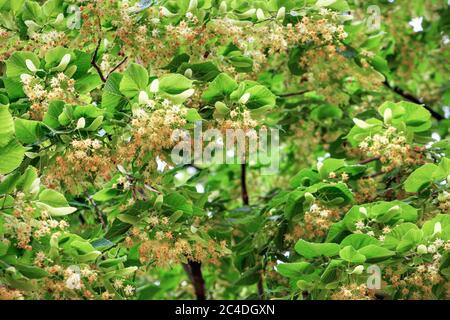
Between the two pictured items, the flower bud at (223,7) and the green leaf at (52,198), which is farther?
the flower bud at (223,7)

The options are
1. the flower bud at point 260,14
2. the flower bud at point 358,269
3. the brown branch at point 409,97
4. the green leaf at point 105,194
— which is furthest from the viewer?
the brown branch at point 409,97

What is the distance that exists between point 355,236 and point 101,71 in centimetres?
212

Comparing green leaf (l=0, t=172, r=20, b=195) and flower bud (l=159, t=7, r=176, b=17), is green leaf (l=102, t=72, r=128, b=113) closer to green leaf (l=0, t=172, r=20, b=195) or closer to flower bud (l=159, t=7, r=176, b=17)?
flower bud (l=159, t=7, r=176, b=17)

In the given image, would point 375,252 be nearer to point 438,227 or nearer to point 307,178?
point 438,227

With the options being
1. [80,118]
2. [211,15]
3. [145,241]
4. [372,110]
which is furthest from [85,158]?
[372,110]

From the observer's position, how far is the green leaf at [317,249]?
4.77 metres

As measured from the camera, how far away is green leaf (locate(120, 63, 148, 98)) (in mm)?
4719

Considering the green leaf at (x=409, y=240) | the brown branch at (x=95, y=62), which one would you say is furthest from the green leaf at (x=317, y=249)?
the brown branch at (x=95, y=62)

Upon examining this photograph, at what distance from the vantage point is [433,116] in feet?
29.9

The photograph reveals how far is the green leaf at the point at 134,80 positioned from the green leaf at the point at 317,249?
131cm

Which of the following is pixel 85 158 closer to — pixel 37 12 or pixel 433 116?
pixel 37 12

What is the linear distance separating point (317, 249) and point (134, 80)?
146cm

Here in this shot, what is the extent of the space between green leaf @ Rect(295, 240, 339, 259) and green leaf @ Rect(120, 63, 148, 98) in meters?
1.31

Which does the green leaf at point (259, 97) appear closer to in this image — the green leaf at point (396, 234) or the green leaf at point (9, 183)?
the green leaf at point (396, 234)
